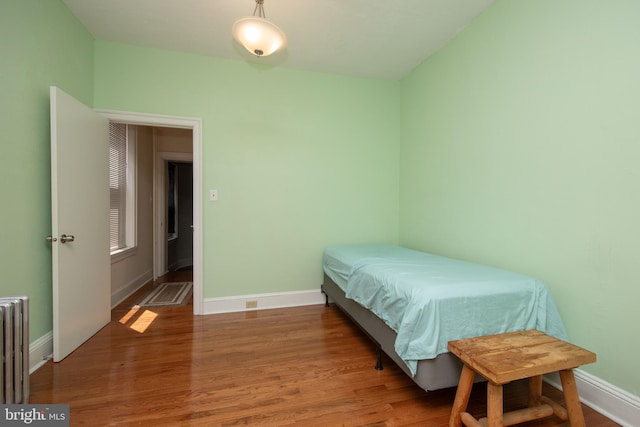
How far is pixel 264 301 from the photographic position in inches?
119

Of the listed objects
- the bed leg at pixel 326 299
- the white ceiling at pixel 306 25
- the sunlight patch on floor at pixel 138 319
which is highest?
the white ceiling at pixel 306 25

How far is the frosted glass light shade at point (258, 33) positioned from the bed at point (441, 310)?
1.76 metres

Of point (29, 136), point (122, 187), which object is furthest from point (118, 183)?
point (29, 136)

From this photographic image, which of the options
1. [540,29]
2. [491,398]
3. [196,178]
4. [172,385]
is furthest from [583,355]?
[196,178]

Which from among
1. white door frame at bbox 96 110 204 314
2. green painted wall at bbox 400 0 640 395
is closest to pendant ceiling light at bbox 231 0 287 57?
white door frame at bbox 96 110 204 314

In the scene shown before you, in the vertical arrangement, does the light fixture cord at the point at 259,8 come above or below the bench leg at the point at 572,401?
above

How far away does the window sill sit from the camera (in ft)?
10.3

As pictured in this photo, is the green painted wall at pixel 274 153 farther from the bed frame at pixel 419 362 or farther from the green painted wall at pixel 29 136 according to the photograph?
the bed frame at pixel 419 362

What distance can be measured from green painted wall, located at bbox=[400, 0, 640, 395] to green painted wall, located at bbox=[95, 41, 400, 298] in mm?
913

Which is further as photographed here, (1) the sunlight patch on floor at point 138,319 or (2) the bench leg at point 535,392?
(1) the sunlight patch on floor at point 138,319

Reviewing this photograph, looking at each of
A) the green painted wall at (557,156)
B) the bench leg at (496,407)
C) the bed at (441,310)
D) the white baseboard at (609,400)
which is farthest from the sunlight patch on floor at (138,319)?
the white baseboard at (609,400)

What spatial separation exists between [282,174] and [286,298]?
4.61 ft

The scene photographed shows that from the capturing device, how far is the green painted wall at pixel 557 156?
1.41m

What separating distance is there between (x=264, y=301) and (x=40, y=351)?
5.74 ft
